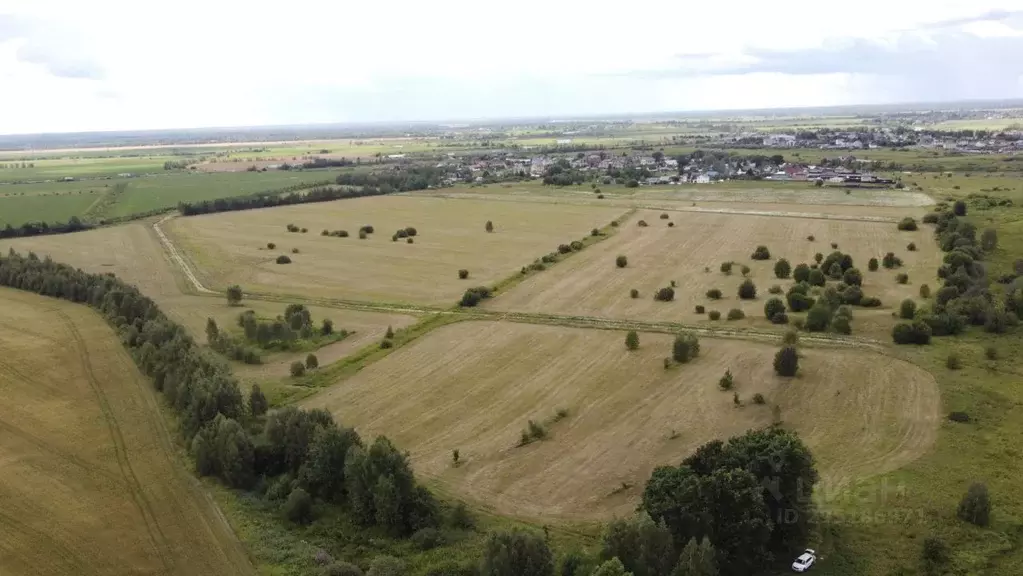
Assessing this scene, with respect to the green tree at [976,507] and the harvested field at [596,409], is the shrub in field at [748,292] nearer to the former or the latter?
the harvested field at [596,409]

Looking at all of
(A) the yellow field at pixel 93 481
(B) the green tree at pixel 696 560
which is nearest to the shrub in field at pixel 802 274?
(B) the green tree at pixel 696 560

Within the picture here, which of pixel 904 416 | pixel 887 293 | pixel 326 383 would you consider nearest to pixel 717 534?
pixel 904 416

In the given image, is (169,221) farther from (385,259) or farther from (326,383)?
(326,383)

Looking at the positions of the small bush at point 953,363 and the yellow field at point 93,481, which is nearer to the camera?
the yellow field at point 93,481

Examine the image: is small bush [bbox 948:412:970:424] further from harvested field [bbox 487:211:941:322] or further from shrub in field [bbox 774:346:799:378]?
harvested field [bbox 487:211:941:322]

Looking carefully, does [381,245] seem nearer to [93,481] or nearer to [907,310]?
[907,310]
